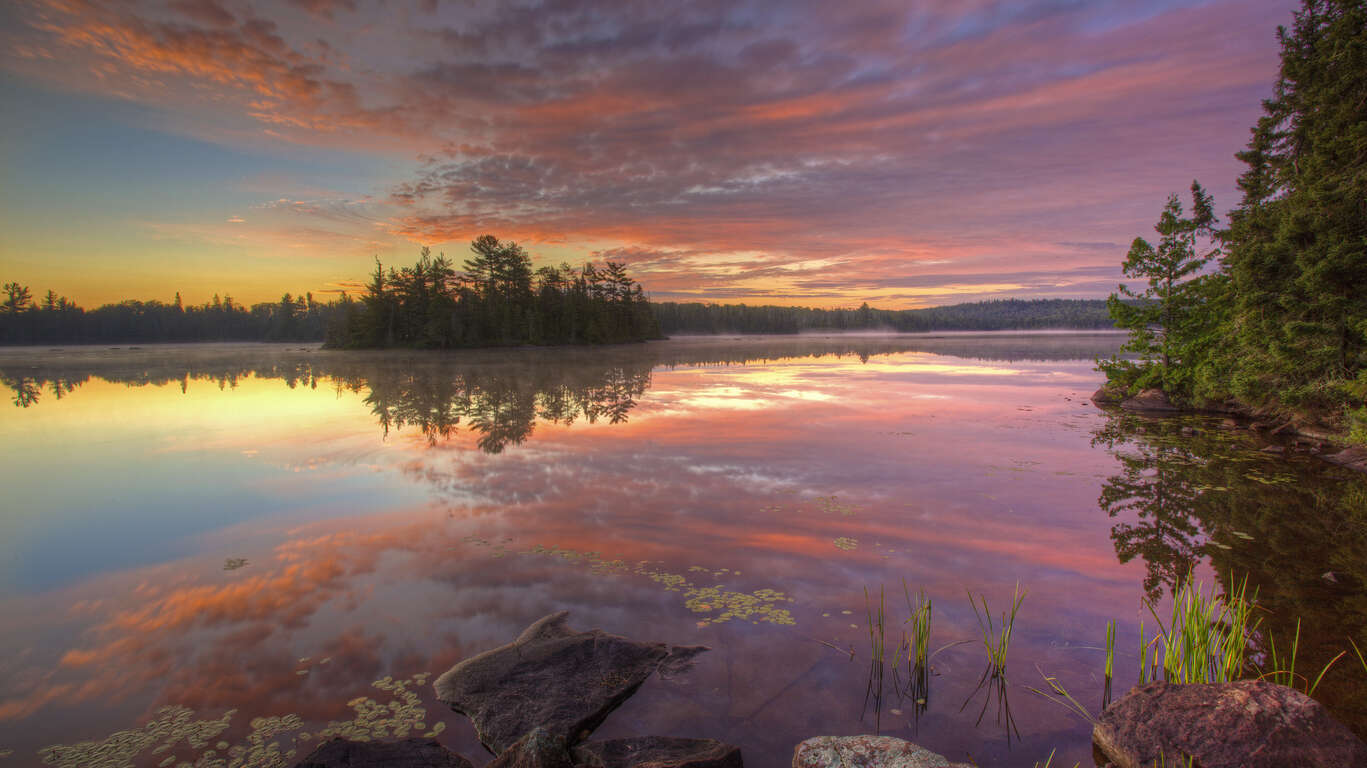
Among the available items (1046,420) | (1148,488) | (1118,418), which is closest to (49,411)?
(1148,488)

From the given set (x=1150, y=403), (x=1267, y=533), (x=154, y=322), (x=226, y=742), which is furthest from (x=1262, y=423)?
(x=154, y=322)

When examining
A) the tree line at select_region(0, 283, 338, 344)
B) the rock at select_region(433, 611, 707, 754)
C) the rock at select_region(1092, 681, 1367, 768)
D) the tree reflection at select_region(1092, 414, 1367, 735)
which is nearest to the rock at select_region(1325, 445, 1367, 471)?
the tree reflection at select_region(1092, 414, 1367, 735)

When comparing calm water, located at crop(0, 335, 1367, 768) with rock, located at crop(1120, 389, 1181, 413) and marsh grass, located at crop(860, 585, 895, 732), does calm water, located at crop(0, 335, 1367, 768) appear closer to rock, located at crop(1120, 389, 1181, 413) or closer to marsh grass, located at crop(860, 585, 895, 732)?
marsh grass, located at crop(860, 585, 895, 732)

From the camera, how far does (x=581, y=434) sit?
14797mm

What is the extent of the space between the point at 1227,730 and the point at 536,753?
424 cm

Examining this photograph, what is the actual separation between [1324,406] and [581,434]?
19.9m

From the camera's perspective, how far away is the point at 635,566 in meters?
6.83

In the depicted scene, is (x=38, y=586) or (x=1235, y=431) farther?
(x=1235, y=431)

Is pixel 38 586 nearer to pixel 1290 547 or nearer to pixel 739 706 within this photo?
pixel 739 706

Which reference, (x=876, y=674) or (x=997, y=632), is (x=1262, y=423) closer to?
(x=997, y=632)

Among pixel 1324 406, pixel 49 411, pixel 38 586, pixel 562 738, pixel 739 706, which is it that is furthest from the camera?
pixel 49 411

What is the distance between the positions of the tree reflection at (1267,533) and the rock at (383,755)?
6306 millimetres

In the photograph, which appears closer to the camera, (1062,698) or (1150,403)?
(1062,698)

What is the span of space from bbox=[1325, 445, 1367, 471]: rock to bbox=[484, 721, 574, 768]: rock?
1675cm
